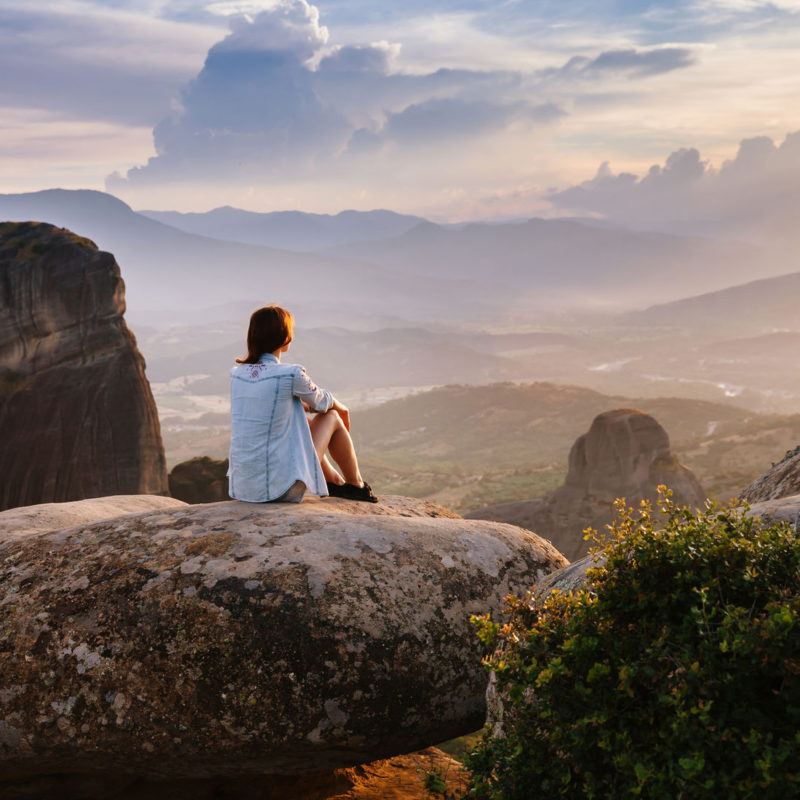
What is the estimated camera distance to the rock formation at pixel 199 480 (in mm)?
30969

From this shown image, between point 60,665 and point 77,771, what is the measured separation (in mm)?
1362

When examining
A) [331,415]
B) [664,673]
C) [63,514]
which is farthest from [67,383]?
[664,673]

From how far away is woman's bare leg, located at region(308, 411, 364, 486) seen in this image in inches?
387

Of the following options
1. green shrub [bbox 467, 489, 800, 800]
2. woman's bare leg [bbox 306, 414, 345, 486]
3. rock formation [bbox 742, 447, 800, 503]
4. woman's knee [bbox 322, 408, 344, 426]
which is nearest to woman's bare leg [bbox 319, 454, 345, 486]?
woman's bare leg [bbox 306, 414, 345, 486]

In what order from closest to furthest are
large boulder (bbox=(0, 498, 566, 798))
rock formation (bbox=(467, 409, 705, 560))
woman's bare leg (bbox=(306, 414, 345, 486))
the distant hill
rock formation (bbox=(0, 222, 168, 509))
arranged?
large boulder (bbox=(0, 498, 566, 798)) → woman's bare leg (bbox=(306, 414, 345, 486)) → rock formation (bbox=(0, 222, 168, 509)) → rock formation (bbox=(467, 409, 705, 560)) → the distant hill

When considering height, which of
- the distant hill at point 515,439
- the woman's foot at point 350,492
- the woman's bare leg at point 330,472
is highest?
the woman's bare leg at point 330,472

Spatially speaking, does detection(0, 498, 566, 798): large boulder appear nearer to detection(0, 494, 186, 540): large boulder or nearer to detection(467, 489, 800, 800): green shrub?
detection(0, 494, 186, 540): large boulder

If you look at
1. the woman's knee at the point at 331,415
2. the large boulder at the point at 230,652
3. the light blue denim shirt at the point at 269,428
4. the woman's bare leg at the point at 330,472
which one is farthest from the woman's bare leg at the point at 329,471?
the large boulder at the point at 230,652

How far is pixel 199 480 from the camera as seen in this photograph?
31938 millimetres

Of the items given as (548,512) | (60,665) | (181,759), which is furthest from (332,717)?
(548,512)

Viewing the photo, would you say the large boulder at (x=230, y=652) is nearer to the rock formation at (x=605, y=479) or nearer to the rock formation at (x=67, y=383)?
the rock formation at (x=67, y=383)

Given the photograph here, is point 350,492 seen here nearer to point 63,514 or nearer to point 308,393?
point 308,393

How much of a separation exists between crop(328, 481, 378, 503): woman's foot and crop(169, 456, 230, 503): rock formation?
21.0 metres

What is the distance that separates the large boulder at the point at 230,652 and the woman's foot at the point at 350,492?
6.80 feet
